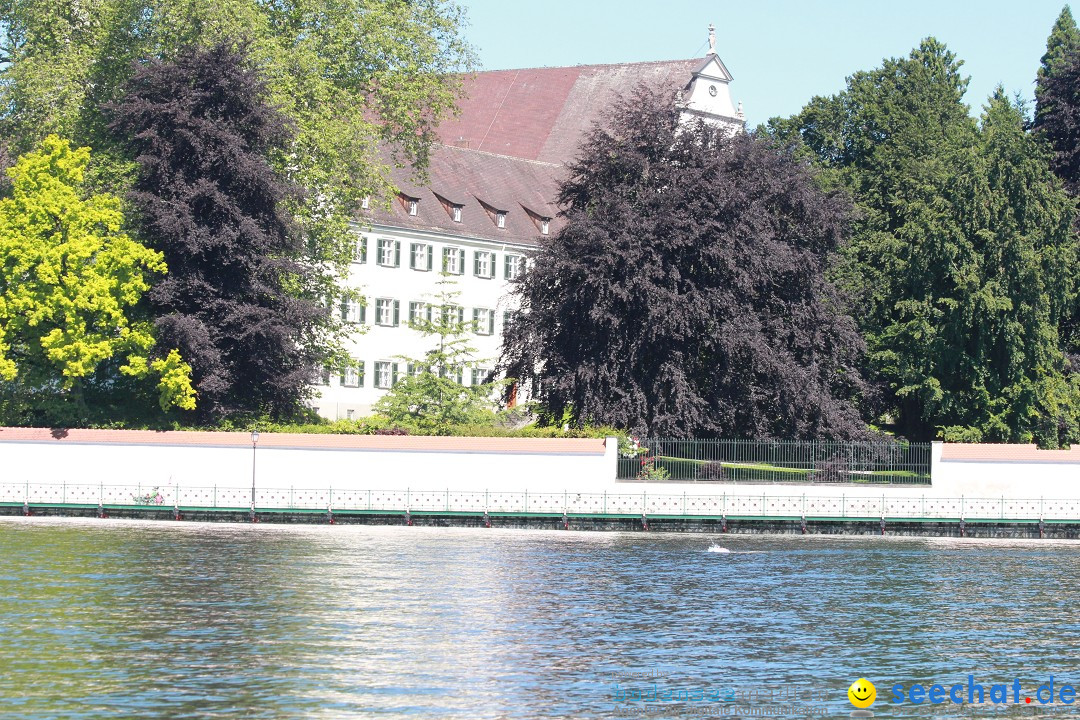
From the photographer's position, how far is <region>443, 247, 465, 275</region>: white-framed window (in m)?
96.8

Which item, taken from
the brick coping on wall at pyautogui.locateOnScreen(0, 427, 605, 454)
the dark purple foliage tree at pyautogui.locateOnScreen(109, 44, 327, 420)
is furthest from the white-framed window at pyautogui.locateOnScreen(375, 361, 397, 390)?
the brick coping on wall at pyautogui.locateOnScreen(0, 427, 605, 454)

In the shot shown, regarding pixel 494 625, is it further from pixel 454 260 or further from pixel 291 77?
pixel 454 260

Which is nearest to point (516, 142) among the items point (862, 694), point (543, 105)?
point (543, 105)

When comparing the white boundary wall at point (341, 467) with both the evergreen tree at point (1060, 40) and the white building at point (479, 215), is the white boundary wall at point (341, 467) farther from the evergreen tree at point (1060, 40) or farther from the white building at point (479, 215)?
the evergreen tree at point (1060, 40)

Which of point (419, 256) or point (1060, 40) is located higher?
point (1060, 40)

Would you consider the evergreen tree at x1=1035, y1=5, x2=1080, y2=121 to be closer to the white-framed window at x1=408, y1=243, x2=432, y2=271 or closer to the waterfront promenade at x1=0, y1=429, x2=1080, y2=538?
the white-framed window at x1=408, y1=243, x2=432, y2=271

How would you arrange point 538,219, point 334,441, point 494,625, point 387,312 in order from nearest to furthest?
1. point 494,625
2. point 334,441
3. point 387,312
4. point 538,219

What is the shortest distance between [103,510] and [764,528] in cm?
2395

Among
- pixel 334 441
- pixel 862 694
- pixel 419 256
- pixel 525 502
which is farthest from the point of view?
pixel 419 256

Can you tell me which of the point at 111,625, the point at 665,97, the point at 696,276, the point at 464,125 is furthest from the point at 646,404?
the point at 464,125

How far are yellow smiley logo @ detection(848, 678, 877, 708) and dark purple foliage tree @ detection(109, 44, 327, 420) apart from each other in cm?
3789

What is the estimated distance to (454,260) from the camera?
97.4m

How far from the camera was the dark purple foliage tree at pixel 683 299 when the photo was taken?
63719 millimetres

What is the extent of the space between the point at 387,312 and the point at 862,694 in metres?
69.5
